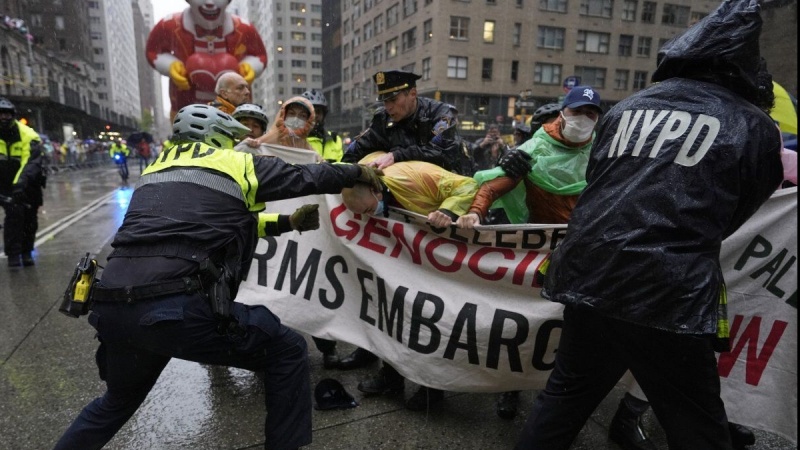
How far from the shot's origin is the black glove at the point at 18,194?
18.7 ft

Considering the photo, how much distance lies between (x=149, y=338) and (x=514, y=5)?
42.5m

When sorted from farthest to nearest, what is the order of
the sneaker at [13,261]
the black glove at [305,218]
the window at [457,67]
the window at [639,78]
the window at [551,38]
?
1. the window at [639,78]
2. the window at [551,38]
3. the window at [457,67]
4. the sneaker at [13,261]
5. the black glove at [305,218]

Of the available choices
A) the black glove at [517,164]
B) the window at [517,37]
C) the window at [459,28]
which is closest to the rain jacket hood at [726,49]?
the black glove at [517,164]

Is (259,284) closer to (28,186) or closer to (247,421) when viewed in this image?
(247,421)

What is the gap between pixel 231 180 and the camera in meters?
2.06

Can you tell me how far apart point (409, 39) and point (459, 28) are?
551 centimetres

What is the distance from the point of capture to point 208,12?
633cm

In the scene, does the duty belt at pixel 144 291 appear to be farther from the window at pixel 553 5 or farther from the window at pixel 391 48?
the window at pixel 391 48

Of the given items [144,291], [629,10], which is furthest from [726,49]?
[629,10]

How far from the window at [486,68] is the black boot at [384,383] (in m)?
38.8

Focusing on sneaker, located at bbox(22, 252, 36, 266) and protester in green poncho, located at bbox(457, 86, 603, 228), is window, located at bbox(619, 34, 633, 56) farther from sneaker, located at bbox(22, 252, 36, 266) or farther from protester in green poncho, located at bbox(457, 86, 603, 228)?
sneaker, located at bbox(22, 252, 36, 266)

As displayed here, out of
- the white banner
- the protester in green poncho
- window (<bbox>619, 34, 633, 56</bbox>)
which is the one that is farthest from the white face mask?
window (<bbox>619, 34, 633, 56</bbox>)

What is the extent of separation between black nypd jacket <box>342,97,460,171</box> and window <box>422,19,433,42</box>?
37.7 metres

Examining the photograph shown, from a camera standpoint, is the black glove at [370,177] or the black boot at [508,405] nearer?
the black glove at [370,177]
